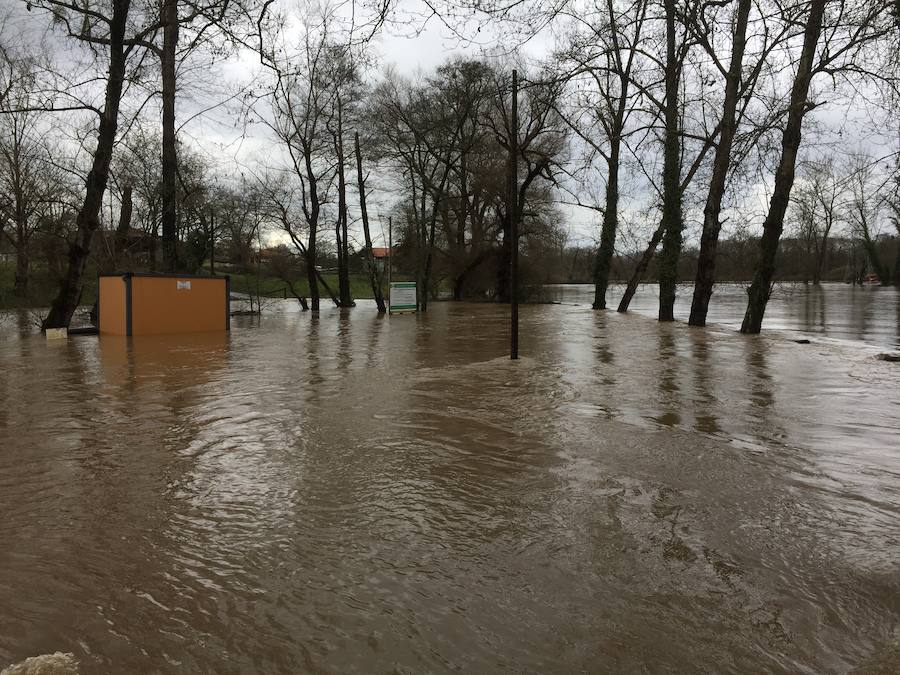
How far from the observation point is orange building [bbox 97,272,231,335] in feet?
47.4

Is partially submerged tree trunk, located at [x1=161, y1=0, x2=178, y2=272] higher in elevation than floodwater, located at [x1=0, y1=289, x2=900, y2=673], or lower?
higher

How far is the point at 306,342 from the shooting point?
1405cm

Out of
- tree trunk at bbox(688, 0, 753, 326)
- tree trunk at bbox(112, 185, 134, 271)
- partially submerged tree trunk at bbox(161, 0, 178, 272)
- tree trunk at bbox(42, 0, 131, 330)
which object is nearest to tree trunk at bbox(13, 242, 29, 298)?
tree trunk at bbox(112, 185, 134, 271)

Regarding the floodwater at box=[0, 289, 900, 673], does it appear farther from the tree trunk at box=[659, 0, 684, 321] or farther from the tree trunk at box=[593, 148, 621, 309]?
the tree trunk at box=[593, 148, 621, 309]

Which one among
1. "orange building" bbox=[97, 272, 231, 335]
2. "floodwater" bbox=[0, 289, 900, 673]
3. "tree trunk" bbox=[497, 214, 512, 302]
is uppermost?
"tree trunk" bbox=[497, 214, 512, 302]

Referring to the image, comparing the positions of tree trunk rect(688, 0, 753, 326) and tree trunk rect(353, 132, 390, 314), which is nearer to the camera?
tree trunk rect(688, 0, 753, 326)

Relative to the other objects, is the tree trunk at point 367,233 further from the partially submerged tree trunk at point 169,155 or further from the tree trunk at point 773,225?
the tree trunk at point 773,225

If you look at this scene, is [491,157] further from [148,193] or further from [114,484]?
[114,484]

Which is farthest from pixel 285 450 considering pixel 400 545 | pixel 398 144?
pixel 398 144

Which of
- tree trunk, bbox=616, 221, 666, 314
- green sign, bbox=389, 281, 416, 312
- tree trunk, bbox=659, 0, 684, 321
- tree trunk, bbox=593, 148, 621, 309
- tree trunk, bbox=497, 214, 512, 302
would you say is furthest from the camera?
tree trunk, bbox=497, 214, 512, 302

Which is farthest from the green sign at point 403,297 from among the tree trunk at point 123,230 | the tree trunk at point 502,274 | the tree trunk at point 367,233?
the tree trunk at point 123,230

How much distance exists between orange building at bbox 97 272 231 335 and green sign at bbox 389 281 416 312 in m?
12.3

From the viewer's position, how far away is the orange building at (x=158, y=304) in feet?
47.4

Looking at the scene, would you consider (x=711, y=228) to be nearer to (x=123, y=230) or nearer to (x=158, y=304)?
(x=158, y=304)
